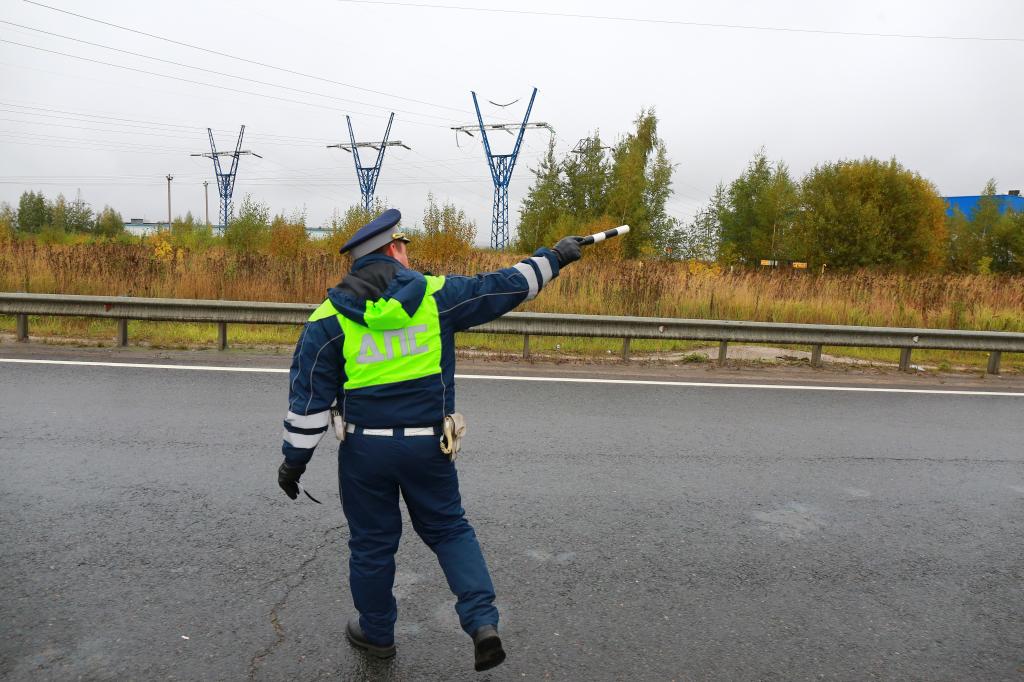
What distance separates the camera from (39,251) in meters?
13.8

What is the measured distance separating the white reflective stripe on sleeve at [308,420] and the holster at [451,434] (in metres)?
0.48

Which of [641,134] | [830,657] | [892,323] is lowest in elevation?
[830,657]

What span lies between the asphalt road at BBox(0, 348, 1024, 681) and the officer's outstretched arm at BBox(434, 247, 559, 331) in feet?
4.52

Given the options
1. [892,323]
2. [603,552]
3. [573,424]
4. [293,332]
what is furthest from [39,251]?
[892,323]

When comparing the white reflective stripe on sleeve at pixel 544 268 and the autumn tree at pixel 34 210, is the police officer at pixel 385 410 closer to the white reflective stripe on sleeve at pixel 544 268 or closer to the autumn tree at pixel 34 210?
the white reflective stripe on sleeve at pixel 544 268

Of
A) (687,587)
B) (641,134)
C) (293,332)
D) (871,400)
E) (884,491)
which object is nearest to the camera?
(687,587)

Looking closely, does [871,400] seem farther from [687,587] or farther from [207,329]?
[207,329]

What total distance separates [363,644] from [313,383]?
1.09 metres

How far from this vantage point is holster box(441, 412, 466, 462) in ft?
10.1

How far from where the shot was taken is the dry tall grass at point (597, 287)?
42.5ft

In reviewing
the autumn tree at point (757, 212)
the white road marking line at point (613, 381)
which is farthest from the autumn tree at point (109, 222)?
the white road marking line at point (613, 381)

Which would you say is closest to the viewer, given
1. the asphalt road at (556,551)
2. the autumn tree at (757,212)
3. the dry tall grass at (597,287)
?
the asphalt road at (556,551)

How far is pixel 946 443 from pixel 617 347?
223 inches

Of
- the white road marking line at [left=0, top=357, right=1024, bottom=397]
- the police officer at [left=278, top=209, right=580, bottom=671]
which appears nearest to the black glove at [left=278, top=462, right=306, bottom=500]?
the police officer at [left=278, top=209, right=580, bottom=671]
